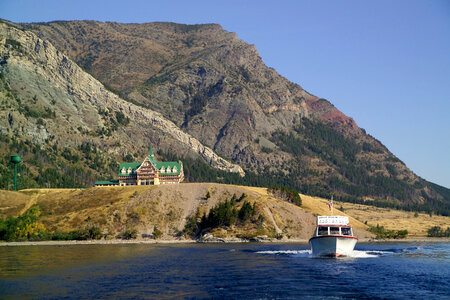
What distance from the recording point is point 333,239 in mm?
104375

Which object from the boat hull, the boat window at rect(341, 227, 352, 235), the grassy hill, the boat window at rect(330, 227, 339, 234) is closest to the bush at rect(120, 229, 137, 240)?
the grassy hill

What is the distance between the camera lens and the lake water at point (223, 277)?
63375 millimetres

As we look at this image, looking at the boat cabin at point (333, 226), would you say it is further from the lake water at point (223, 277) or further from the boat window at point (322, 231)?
the lake water at point (223, 277)

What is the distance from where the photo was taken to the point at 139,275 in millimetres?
79375

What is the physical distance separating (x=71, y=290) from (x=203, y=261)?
37735mm

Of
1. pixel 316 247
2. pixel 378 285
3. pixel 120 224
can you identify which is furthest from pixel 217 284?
pixel 120 224

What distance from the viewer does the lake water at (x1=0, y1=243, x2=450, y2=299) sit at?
63.4 metres

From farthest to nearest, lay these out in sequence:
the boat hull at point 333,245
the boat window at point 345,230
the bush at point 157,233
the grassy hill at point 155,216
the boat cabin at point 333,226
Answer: the grassy hill at point 155,216
the bush at point 157,233
the boat window at point 345,230
the boat cabin at point 333,226
the boat hull at point 333,245

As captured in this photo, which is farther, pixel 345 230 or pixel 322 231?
pixel 322 231

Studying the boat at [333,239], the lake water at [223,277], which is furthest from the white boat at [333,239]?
the lake water at [223,277]

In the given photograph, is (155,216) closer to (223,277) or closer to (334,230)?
(334,230)

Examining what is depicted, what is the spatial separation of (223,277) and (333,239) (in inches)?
1445

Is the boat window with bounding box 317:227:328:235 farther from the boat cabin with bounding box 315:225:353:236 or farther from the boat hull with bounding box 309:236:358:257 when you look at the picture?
the boat hull with bounding box 309:236:358:257

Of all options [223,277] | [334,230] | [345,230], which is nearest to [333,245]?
[334,230]
